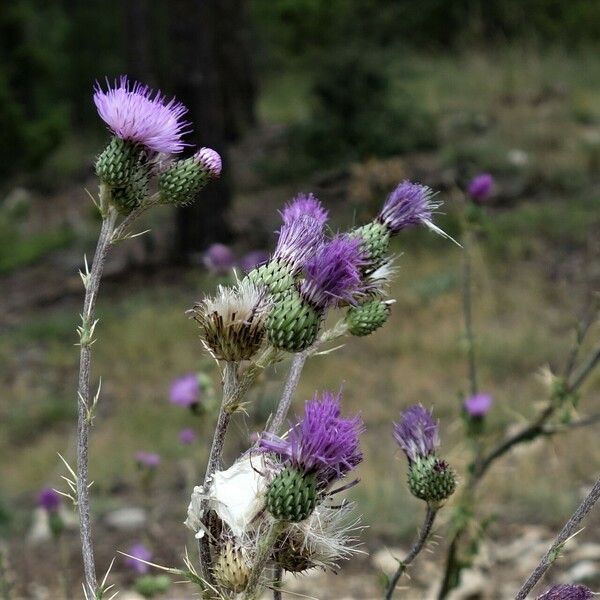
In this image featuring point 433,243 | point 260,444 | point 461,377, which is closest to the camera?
point 260,444

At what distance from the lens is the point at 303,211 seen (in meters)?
1.61

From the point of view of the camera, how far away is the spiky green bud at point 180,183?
5.31 feet

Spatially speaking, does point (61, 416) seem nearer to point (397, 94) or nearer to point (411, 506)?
point (411, 506)

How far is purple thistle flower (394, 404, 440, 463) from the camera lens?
70.3 inches

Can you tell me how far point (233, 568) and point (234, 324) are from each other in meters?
0.32

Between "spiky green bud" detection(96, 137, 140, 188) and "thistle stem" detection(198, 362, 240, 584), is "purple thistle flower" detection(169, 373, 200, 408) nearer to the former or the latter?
"spiky green bud" detection(96, 137, 140, 188)

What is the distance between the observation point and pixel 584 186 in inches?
494

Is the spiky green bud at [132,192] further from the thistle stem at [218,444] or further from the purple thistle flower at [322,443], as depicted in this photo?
the purple thistle flower at [322,443]

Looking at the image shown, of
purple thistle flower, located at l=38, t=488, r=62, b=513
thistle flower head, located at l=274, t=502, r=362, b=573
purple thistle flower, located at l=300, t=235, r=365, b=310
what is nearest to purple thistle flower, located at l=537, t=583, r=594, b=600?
thistle flower head, located at l=274, t=502, r=362, b=573

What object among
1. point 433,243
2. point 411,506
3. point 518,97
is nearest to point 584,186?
point 433,243

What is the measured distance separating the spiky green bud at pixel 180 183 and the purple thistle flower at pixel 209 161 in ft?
0.11

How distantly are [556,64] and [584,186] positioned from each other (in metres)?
6.22

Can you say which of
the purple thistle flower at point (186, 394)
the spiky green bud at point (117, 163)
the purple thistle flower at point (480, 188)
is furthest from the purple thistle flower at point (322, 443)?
the purple thistle flower at point (480, 188)

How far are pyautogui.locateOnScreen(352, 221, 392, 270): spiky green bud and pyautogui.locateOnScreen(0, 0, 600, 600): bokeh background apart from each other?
0.04m
